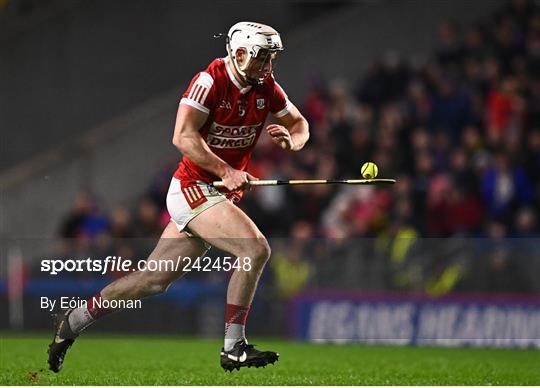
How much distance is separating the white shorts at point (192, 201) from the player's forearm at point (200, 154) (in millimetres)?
315

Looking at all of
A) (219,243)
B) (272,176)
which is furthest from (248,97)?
(272,176)

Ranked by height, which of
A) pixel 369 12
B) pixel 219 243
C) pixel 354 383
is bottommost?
pixel 354 383

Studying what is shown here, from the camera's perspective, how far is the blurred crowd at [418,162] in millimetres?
16672

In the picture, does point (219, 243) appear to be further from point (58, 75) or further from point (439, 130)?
point (58, 75)

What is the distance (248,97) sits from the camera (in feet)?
31.5

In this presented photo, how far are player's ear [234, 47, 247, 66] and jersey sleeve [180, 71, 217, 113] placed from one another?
0.24m

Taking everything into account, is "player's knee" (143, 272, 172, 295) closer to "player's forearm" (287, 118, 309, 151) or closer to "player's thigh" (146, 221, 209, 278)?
"player's thigh" (146, 221, 209, 278)

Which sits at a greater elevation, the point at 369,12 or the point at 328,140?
the point at 369,12

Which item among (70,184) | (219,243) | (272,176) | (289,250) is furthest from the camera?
(70,184)

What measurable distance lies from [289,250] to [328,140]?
2.55 m

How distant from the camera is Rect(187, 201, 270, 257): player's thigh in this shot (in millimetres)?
9289

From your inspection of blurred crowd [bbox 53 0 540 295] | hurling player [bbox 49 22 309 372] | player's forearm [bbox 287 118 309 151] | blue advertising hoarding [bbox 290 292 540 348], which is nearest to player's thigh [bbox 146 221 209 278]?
hurling player [bbox 49 22 309 372]

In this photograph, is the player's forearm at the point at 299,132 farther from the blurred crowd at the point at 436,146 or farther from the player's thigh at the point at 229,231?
the blurred crowd at the point at 436,146

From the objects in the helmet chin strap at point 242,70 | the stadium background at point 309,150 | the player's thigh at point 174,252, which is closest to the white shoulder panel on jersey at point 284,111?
the helmet chin strap at point 242,70
